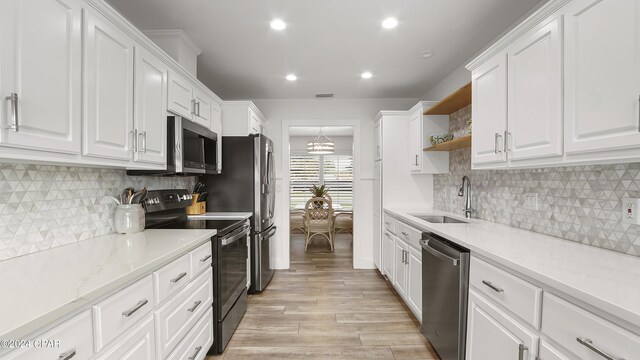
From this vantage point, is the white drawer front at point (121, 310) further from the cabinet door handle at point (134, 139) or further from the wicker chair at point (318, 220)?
the wicker chair at point (318, 220)

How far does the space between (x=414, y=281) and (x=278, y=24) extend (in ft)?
7.67

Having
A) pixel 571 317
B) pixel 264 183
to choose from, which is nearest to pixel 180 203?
pixel 264 183

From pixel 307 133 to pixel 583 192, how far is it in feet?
19.2

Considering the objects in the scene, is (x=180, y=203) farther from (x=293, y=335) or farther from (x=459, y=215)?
(x=459, y=215)

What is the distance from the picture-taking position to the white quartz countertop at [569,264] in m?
0.82

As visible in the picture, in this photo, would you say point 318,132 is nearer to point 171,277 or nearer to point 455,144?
point 455,144

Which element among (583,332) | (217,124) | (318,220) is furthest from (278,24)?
(318,220)

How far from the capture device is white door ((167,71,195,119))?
195 cm

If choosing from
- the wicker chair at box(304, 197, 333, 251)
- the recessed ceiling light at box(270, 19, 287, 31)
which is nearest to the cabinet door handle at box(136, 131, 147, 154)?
the recessed ceiling light at box(270, 19, 287, 31)

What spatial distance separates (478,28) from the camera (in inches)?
86.4

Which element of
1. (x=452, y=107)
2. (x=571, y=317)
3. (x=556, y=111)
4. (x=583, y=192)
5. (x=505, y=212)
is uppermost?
(x=452, y=107)

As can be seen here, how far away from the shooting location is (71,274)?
3.35ft

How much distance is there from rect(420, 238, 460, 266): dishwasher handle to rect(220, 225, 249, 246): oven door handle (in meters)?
1.43

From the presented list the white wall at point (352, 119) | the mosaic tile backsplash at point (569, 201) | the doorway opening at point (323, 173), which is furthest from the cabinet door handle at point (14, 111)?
the doorway opening at point (323, 173)
